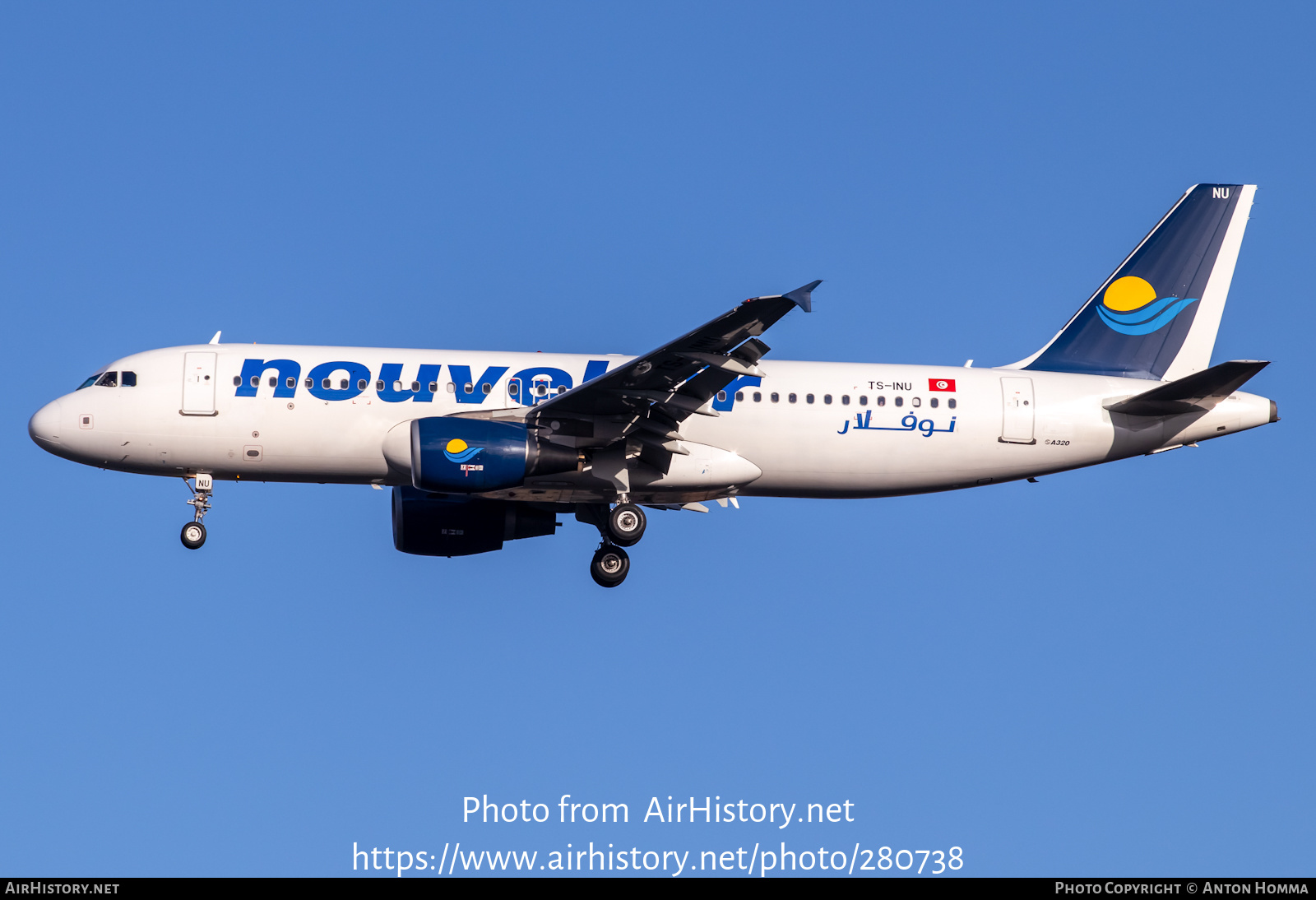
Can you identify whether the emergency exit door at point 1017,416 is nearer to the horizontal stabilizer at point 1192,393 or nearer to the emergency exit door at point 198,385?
the horizontal stabilizer at point 1192,393

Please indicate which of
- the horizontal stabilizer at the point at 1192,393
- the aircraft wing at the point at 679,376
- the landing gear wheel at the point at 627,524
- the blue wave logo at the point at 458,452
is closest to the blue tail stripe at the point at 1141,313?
the horizontal stabilizer at the point at 1192,393

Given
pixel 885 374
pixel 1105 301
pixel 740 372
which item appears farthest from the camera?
pixel 1105 301

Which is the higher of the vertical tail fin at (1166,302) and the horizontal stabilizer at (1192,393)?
the vertical tail fin at (1166,302)

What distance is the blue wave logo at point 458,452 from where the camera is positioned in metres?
27.4

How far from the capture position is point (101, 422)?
1159 inches

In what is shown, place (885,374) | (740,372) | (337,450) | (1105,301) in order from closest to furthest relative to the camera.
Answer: (740,372) → (337,450) → (885,374) → (1105,301)

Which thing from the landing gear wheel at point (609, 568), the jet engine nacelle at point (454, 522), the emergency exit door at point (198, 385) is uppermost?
the emergency exit door at point (198, 385)

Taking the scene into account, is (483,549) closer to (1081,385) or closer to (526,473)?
(526,473)

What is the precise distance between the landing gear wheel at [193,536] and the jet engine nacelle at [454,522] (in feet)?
13.1

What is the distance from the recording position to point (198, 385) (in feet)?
96.4

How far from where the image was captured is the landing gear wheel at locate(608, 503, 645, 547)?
98.0ft

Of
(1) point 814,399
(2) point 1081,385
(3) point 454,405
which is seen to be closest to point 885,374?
(1) point 814,399

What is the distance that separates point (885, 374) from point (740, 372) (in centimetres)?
535

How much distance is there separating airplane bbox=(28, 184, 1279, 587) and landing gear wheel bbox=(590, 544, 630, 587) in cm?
4
